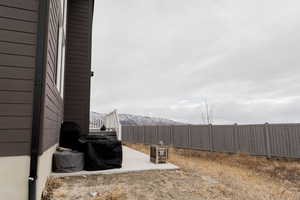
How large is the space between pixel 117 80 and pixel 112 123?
4736 mm

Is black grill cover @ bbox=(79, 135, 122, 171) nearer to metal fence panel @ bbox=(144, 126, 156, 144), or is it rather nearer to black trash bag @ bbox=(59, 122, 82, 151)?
black trash bag @ bbox=(59, 122, 82, 151)

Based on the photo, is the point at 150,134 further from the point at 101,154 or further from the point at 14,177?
the point at 14,177

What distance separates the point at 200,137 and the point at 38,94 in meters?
9.02

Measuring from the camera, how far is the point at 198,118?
70.3ft

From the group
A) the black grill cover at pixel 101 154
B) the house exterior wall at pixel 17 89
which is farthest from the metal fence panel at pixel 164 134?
the house exterior wall at pixel 17 89

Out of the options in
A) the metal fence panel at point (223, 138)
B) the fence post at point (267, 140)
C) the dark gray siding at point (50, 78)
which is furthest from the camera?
the metal fence panel at point (223, 138)

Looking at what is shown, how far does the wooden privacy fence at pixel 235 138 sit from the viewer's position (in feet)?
23.2

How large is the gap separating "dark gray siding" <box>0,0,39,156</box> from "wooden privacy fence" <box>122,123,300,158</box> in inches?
322

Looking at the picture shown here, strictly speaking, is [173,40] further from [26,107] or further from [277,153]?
[26,107]

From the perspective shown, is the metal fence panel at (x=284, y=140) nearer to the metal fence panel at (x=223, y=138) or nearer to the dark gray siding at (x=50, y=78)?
the metal fence panel at (x=223, y=138)

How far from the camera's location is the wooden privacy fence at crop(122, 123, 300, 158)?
7059mm

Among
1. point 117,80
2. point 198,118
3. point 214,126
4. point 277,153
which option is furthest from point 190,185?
point 198,118

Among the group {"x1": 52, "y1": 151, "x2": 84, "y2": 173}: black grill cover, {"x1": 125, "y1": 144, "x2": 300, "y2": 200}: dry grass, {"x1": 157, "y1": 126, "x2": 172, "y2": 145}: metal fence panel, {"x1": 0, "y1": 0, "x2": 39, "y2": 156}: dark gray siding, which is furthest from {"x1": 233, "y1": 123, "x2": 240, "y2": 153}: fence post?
{"x1": 0, "y1": 0, "x2": 39, "y2": 156}: dark gray siding


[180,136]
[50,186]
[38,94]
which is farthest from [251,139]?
[38,94]
